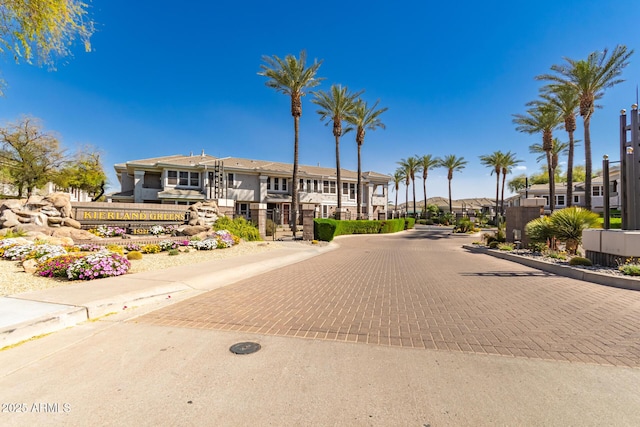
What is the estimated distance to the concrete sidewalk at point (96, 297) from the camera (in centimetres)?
436

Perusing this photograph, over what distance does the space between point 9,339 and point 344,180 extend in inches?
1434

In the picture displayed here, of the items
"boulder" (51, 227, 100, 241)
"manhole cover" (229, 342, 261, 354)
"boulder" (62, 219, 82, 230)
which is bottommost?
"manhole cover" (229, 342, 261, 354)

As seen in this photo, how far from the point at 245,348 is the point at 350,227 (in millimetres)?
24836

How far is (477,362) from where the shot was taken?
3512mm

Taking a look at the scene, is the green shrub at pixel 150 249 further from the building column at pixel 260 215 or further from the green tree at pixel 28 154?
the green tree at pixel 28 154

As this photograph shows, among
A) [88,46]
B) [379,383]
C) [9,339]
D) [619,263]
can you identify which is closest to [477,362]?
[379,383]

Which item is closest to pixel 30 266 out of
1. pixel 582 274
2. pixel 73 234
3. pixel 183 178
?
pixel 73 234

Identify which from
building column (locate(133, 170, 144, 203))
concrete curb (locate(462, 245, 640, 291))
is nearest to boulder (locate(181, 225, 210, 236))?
concrete curb (locate(462, 245, 640, 291))

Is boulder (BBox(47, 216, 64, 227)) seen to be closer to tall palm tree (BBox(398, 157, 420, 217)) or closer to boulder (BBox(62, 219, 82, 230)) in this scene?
boulder (BBox(62, 219, 82, 230))

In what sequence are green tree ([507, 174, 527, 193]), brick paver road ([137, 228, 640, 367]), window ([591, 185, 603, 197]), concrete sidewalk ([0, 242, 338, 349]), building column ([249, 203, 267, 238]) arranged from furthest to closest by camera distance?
green tree ([507, 174, 527, 193]) < window ([591, 185, 603, 197]) < building column ([249, 203, 267, 238]) < concrete sidewalk ([0, 242, 338, 349]) < brick paver road ([137, 228, 640, 367])

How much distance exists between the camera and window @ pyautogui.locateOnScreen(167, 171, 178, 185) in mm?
29844

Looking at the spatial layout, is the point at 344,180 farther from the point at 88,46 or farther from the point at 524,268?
the point at 88,46

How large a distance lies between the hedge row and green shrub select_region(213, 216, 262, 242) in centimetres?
487

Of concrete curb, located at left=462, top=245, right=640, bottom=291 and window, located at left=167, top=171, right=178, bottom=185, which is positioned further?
window, located at left=167, top=171, right=178, bottom=185
